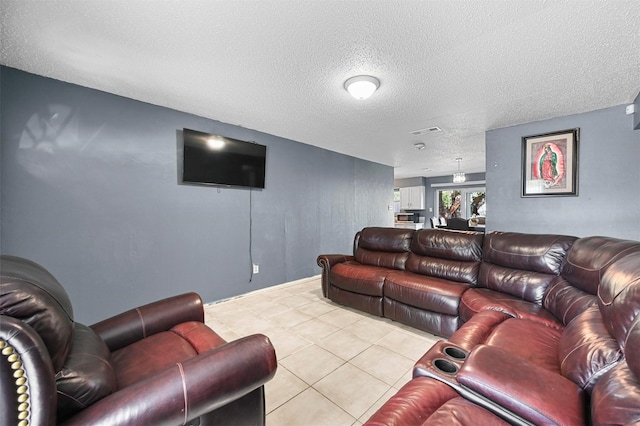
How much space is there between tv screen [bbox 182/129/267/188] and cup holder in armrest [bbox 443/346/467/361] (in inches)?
116

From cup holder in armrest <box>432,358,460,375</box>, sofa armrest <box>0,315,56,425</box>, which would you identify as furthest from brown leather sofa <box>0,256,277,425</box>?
cup holder in armrest <box>432,358,460,375</box>

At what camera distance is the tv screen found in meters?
3.02

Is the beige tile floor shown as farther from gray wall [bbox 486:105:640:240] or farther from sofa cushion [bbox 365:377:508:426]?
gray wall [bbox 486:105:640:240]

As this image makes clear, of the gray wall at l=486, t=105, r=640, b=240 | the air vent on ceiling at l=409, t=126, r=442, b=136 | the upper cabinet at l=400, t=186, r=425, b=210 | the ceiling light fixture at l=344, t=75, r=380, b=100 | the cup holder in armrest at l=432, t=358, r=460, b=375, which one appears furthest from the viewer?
the upper cabinet at l=400, t=186, r=425, b=210

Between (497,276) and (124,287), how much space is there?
3.65m

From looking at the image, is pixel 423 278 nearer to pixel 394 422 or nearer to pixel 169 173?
pixel 394 422

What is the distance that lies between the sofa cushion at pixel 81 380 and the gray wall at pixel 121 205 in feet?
A: 6.19

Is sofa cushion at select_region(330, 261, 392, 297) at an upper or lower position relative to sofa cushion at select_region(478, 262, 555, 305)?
lower

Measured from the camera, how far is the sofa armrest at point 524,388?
2.71ft

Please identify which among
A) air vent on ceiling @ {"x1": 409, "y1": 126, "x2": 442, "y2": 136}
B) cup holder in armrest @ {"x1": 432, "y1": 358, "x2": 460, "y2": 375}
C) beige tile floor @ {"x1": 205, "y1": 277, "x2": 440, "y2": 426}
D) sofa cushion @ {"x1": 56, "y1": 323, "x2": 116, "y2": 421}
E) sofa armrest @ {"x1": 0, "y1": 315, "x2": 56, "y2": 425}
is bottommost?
beige tile floor @ {"x1": 205, "y1": 277, "x2": 440, "y2": 426}

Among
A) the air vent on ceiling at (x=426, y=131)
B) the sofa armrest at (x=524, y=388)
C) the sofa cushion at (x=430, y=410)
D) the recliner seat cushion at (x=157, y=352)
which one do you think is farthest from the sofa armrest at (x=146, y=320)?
the air vent on ceiling at (x=426, y=131)

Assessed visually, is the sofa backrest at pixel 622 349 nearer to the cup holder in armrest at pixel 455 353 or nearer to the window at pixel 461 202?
the cup holder in armrest at pixel 455 353

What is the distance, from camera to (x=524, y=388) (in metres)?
0.89

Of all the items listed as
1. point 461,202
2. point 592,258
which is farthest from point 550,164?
point 461,202
